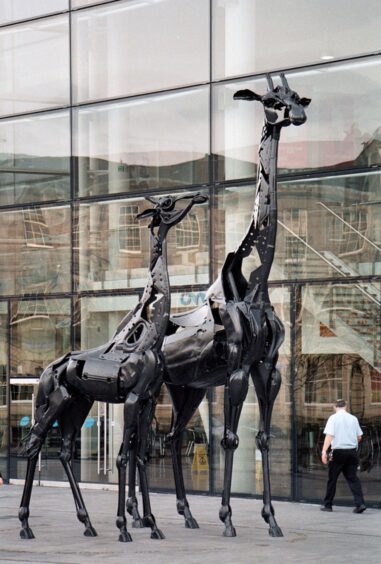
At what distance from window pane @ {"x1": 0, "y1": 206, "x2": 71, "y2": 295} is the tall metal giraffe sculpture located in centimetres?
787

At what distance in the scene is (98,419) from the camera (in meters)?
23.1

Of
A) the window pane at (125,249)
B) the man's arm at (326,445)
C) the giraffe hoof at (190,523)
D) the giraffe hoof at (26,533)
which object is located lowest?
the giraffe hoof at (190,523)

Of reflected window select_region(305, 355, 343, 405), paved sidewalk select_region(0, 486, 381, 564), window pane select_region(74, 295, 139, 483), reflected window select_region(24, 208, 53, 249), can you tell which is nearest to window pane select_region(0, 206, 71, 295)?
reflected window select_region(24, 208, 53, 249)

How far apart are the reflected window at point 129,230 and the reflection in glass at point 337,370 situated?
12.4ft

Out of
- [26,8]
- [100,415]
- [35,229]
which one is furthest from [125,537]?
[26,8]

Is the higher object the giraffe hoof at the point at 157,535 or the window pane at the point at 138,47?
A: the window pane at the point at 138,47

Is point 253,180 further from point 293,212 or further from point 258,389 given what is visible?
point 258,389

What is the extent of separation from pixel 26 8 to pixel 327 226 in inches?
324

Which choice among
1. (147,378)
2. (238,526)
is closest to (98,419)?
(238,526)

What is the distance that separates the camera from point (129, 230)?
22922 mm

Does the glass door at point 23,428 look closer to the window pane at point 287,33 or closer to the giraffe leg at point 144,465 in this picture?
the window pane at point 287,33

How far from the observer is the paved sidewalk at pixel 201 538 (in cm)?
1362

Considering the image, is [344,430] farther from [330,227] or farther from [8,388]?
[8,388]

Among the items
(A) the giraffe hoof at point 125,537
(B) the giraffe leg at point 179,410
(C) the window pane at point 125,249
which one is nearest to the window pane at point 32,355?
(C) the window pane at point 125,249
